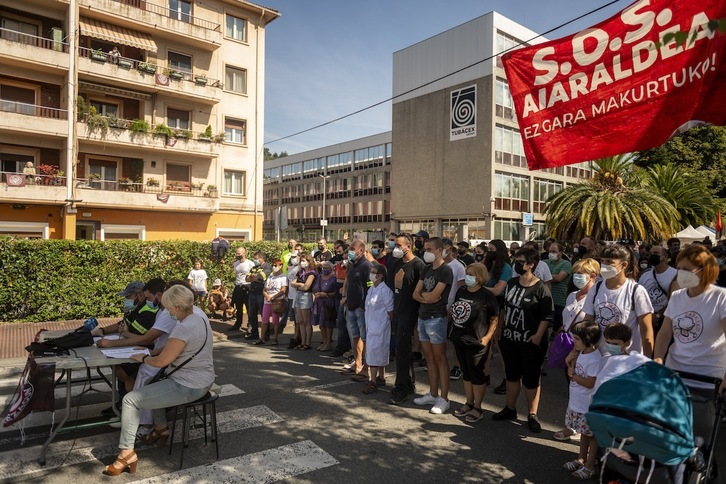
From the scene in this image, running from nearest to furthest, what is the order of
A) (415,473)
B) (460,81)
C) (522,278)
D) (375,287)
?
(415,473), (522,278), (375,287), (460,81)

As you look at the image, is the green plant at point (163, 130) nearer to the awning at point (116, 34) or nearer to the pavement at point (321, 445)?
the awning at point (116, 34)

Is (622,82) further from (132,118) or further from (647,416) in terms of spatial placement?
(132,118)

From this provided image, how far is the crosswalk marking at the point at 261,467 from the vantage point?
4.23m

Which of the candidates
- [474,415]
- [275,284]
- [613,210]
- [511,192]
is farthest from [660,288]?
[511,192]

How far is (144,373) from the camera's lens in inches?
206

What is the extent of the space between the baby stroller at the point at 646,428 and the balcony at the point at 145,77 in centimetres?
2632

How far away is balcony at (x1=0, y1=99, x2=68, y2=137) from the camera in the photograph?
69.0ft

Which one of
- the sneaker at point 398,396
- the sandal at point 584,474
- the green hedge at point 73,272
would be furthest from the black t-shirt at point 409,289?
the green hedge at point 73,272

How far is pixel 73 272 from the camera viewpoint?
503 inches

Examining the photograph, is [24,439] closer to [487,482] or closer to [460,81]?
[487,482]

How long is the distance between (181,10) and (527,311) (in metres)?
27.9

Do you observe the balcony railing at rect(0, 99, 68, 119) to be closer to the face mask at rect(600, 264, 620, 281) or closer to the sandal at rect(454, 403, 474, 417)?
the sandal at rect(454, 403, 474, 417)

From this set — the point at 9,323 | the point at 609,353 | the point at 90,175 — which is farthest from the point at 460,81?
the point at 609,353

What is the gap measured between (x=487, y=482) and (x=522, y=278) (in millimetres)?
2325
